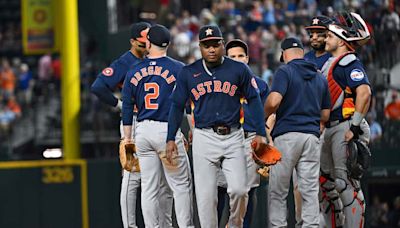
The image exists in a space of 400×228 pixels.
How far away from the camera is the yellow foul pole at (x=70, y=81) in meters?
19.9

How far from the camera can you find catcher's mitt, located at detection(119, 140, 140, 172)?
42.9 ft

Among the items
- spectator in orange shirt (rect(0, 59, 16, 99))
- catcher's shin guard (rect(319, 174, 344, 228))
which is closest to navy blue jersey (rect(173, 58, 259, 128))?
catcher's shin guard (rect(319, 174, 344, 228))

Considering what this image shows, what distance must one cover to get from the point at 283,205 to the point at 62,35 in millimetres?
8669

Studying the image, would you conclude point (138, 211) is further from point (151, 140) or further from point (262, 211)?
point (151, 140)

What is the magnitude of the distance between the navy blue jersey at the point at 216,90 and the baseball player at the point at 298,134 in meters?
0.36

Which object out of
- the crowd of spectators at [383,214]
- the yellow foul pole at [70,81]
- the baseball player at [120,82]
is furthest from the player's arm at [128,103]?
the yellow foul pole at [70,81]

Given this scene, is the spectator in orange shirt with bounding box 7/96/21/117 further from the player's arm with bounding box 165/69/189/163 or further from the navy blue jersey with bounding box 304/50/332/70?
the player's arm with bounding box 165/69/189/163

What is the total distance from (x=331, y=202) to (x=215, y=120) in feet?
5.83

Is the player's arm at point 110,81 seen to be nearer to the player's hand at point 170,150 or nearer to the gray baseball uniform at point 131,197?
the gray baseball uniform at point 131,197

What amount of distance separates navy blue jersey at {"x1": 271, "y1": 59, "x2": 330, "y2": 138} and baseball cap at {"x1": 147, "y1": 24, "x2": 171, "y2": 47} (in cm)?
119

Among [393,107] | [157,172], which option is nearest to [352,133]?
→ [157,172]

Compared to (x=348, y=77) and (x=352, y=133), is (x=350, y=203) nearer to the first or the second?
(x=352, y=133)

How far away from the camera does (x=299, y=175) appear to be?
40.6 ft

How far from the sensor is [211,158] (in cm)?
1198
